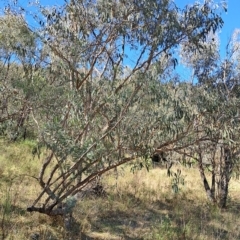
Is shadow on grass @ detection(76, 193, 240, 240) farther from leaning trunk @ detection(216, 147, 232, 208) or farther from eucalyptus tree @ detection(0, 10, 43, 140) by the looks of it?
eucalyptus tree @ detection(0, 10, 43, 140)

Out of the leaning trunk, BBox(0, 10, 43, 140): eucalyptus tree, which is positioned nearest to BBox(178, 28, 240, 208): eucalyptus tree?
the leaning trunk

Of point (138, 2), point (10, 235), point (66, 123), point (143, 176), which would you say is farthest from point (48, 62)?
point (143, 176)

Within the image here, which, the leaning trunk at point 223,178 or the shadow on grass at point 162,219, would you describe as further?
the leaning trunk at point 223,178

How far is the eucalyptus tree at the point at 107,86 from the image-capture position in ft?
17.5

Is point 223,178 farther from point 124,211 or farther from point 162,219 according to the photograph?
point 124,211

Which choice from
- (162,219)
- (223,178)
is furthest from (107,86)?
(223,178)

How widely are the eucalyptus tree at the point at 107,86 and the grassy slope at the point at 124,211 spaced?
45cm

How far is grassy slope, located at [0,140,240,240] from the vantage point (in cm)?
646

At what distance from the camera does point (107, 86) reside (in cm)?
571

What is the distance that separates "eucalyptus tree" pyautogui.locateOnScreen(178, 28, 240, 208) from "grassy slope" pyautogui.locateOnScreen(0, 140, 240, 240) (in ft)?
3.37

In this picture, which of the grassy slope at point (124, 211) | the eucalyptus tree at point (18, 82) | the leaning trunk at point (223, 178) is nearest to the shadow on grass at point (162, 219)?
the grassy slope at point (124, 211)

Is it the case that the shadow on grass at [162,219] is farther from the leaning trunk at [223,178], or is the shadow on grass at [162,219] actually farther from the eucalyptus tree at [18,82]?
the eucalyptus tree at [18,82]

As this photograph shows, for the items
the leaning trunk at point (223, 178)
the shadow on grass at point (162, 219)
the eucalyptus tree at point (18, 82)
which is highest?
the eucalyptus tree at point (18, 82)

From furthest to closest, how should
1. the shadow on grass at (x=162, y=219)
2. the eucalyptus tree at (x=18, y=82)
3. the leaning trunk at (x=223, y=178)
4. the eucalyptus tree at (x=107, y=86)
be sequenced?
1. the leaning trunk at (x=223, y=178)
2. the shadow on grass at (x=162, y=219)
3. the eucalyptus tree at (x=18, y=82)
4. the eucalyptus tree at (x=107, y=86)
